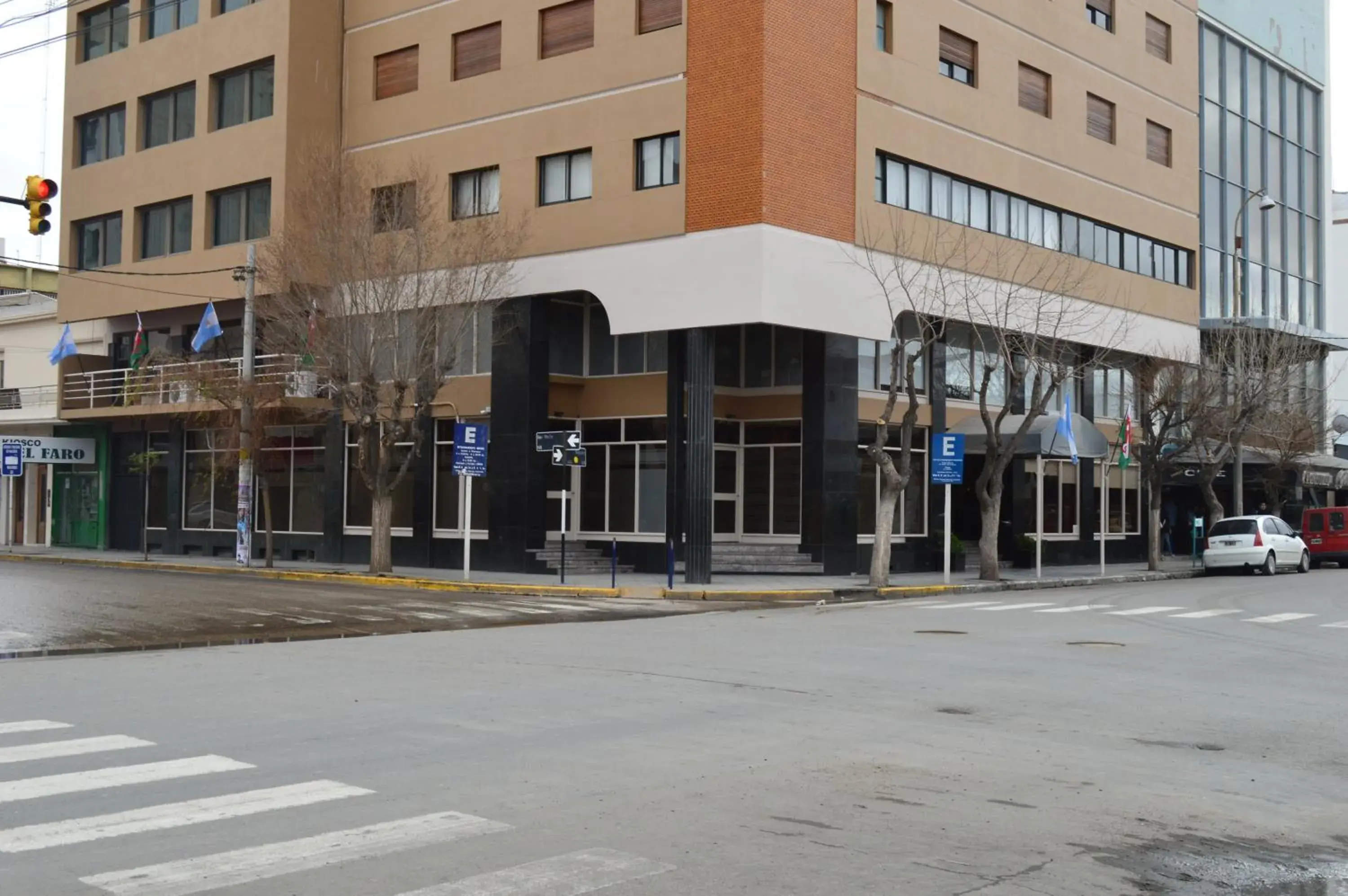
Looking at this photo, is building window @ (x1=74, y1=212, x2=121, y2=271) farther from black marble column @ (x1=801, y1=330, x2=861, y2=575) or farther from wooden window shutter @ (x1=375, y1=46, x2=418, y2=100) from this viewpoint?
black marble column @ (x1=801, y1=330, x2=861, y2=575)

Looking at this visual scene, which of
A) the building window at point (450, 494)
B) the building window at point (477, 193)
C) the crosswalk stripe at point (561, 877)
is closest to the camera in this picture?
the crosswalk stripe at point (561, 877)

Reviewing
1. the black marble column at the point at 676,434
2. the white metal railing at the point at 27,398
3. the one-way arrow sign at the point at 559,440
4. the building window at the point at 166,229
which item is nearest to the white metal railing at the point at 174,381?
the white metal railing at the point at 27,398

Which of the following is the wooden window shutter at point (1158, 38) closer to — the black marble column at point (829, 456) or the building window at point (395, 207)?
the black marble column at point (829, 456)

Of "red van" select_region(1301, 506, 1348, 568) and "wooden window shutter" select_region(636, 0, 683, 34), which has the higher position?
"wooden window shutter" select_region(636, 0, 683, 34)

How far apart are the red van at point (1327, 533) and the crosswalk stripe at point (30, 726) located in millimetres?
40575

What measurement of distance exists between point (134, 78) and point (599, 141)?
18129mm

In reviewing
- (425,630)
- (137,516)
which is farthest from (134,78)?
(425,630)

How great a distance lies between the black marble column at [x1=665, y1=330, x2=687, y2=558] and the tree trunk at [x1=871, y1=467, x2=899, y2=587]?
426cm

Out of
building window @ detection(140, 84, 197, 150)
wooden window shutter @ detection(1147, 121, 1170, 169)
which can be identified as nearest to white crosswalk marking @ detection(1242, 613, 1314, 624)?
wooden window shutter @ detection(1147, 121, 1170, 169)

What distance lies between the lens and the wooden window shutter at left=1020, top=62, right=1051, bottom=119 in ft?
122

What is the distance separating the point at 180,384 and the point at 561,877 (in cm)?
3422

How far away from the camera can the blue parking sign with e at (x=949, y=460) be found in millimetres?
30641

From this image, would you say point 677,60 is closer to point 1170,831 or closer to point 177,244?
point 177,244

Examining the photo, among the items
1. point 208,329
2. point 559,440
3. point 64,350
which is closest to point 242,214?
point 208,329
